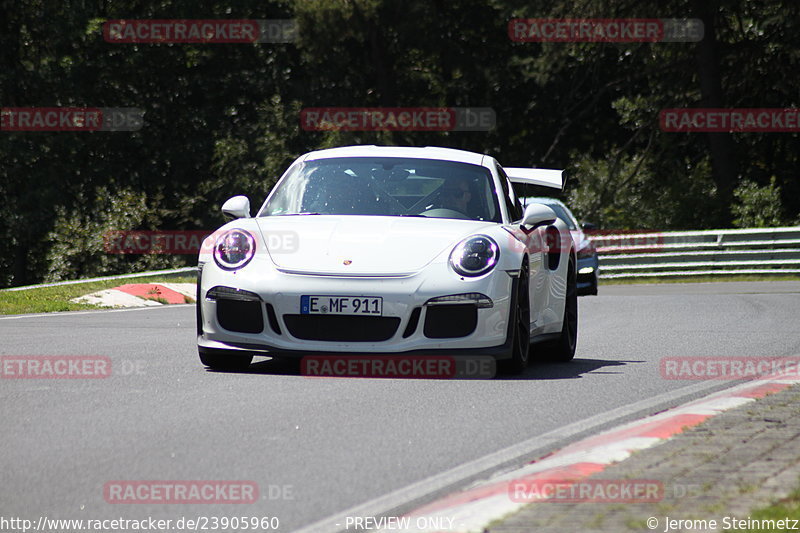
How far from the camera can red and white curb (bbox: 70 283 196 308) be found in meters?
17.3

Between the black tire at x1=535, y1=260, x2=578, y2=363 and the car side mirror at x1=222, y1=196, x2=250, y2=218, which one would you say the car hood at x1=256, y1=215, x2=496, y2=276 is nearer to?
the car side mirror at x1=222, y1=196, x2=250, y2=218

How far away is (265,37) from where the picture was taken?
145 ft

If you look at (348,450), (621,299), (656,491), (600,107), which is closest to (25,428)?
(348,450)

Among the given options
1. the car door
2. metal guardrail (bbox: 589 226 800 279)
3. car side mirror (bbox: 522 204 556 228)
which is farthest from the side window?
metal guardrail (bbox: 589 226 800 279)

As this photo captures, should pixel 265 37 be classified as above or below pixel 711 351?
above

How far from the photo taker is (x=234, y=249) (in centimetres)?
893

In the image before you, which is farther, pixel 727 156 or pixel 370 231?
pixel 727 156

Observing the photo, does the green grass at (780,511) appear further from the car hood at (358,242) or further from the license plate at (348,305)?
the car hood at (358,242)

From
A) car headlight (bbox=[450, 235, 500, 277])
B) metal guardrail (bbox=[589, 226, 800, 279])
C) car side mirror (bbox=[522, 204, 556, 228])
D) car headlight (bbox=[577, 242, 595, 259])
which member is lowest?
metal guardrail (bbox=[589, 226, 800, 279])

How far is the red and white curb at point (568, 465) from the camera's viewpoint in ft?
15.5

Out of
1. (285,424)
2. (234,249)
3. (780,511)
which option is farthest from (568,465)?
(234,249)

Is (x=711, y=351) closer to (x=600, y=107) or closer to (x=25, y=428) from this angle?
(x=25, y=428)

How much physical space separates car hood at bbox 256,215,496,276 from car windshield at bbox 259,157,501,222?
0.30m

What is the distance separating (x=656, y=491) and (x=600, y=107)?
40980 mm
